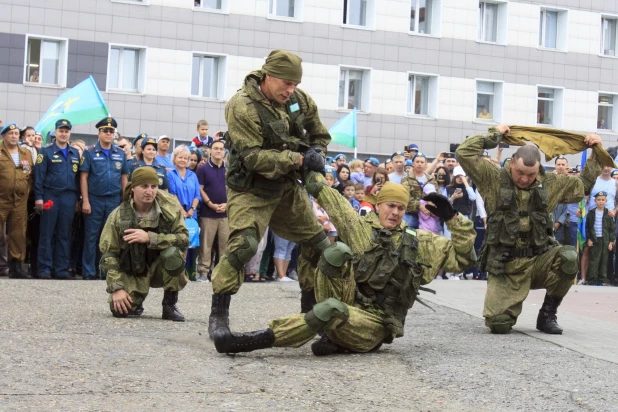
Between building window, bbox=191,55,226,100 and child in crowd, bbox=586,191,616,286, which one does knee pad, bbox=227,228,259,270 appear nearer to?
child in crowd, bbox=586,191,616,286

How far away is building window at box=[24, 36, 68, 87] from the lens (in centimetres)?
2608

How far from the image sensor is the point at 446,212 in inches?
286

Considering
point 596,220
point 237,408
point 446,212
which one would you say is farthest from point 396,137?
point 237,408

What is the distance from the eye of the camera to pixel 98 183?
1345 centimetres

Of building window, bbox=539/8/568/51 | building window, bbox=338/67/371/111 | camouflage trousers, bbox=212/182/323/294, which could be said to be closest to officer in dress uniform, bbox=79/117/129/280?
camouflage trousers, bbox=212/182/323/294

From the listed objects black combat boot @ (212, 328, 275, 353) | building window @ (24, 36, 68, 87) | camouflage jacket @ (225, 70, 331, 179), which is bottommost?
black combat boot @ (212, 328, 275, 353)

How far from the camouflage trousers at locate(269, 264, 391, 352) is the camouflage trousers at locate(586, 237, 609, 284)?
11.1 meters

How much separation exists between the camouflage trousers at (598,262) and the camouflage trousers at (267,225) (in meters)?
11.0

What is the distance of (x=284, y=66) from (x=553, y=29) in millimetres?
27323

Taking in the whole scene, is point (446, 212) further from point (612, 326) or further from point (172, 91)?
point (172, 91)

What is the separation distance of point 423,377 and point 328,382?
0.66 metres

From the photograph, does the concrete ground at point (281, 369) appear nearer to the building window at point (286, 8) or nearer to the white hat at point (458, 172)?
the white hat at point (458, 172)

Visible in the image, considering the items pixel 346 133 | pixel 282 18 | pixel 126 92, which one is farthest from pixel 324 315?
pixel 282 18

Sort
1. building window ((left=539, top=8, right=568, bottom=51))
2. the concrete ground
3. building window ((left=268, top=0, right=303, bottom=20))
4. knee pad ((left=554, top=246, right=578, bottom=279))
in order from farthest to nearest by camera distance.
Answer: building window ((left=539, top=8, right=568, bottom=51)) < building window ((left=268, top=0, right=303, bottom=20)) < knee pad ((left=554, top=246, right=578, bottom=279)) < the concrete ground
